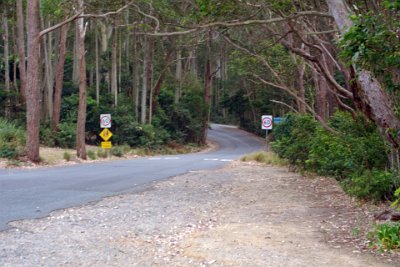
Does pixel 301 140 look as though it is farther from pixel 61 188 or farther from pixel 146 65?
pixel 146 65

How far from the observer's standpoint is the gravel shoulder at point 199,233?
765cm

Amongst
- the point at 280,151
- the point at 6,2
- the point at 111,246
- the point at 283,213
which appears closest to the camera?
the point at 111,246

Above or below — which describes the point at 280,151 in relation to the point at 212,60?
below

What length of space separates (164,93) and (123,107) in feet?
37.3

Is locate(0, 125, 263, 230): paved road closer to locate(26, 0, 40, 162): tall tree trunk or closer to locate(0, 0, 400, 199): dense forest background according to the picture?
locate(0, 0, 400, 199): dense forest background

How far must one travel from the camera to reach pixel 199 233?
9570 mm

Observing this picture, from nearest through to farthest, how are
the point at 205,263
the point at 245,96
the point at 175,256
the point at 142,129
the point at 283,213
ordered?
the point at 205,263 → the point at 175,256 → the point at 283,213 → the point at 142,129 → the point at 245,96

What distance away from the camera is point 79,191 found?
47.3 ft

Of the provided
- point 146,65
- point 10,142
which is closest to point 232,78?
point 146,65

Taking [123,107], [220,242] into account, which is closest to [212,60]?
[123,107]

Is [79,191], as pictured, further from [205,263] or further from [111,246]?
[205,263]

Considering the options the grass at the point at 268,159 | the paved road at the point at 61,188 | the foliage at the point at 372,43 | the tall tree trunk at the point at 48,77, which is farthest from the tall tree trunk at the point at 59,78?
the foliage at the point at 372,43

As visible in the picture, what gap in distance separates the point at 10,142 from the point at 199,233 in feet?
67.0

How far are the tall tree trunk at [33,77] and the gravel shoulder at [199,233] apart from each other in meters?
11.3
